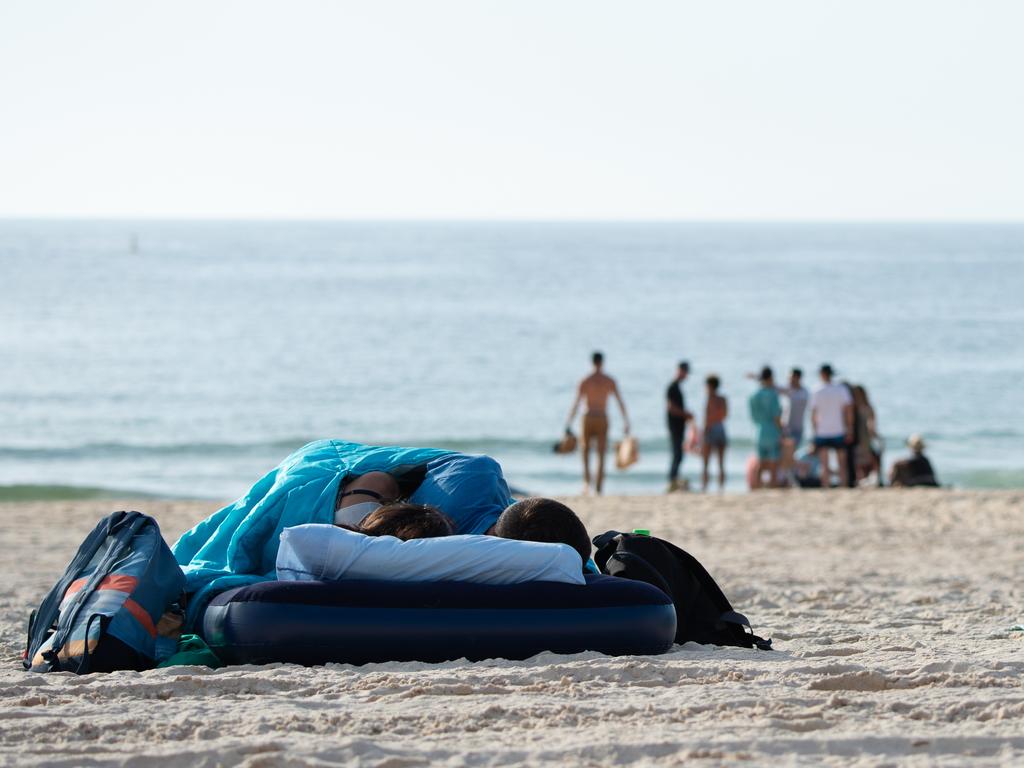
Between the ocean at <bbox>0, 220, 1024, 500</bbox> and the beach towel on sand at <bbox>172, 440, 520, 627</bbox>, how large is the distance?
13038 mm

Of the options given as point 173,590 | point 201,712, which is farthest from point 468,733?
point 173,590

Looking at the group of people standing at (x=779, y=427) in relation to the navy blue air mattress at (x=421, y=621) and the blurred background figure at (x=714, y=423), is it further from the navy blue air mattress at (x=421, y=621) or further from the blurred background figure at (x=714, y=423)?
the navy blue air mattress at (x=421, y=621)

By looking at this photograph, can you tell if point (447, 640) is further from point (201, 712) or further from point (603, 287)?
point (603, 287)

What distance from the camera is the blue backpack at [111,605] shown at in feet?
14.6

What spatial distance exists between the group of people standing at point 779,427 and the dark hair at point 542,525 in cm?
914

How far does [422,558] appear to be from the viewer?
14.8 feet

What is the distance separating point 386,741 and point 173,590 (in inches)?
61.1

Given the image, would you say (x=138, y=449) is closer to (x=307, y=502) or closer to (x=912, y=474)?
(x=912, y=474)

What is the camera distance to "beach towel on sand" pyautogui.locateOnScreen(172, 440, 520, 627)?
511 centimetres

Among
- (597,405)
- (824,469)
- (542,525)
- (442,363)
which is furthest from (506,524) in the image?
(442,363)

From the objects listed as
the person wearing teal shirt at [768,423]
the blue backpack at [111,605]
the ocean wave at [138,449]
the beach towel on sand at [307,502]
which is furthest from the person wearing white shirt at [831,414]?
the ocean wave at [138,449]

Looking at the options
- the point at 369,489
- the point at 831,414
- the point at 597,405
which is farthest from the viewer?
the point at 597,405

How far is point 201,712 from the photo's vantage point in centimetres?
376

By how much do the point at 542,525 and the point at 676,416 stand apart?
35.5ft
